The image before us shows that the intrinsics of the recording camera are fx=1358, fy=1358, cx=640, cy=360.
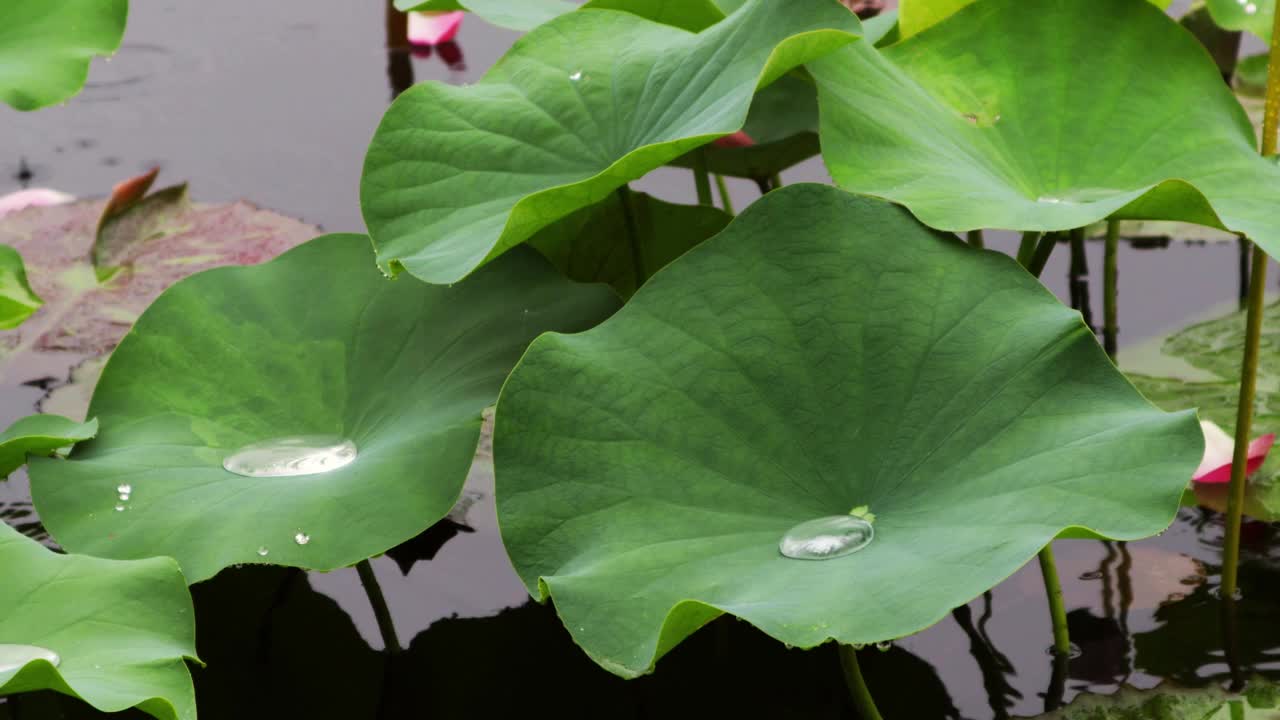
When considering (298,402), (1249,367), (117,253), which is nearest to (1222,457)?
(1249,367)

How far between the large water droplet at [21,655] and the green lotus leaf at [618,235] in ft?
1.63

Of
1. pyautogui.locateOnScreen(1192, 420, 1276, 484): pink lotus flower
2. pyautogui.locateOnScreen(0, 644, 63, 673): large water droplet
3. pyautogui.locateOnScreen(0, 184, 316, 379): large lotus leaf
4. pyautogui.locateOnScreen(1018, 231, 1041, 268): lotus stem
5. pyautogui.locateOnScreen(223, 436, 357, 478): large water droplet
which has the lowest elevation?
pyautogui.locateOnScreen(0, 184, 316, 379): large lotus leaf

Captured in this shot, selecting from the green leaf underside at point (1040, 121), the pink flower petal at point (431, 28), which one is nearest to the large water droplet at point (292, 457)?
the green leaf underside at point (1040, 121)

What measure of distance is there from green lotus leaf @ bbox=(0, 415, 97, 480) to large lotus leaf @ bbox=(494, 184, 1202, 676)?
301 millimetres

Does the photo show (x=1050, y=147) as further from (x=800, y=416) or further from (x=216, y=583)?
(x=216, y=583)

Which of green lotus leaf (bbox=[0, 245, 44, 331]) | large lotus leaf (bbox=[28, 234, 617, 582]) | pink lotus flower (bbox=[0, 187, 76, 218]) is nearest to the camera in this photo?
large lotus leaf (bbox=[28, 234, 617, 582])

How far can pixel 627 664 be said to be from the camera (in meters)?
0.70

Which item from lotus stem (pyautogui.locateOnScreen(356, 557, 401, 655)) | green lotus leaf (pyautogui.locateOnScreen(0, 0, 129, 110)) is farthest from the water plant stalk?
green lotus leaf (pyautogui.locateOnScreen(0, 0, 129, 110))

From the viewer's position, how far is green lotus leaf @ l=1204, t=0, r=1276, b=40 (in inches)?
47.6

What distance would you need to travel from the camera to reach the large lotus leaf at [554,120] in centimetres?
86

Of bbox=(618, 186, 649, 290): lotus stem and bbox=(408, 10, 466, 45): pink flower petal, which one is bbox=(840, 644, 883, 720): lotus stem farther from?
bbox=(408, 10, 466, 45): pink flower petal

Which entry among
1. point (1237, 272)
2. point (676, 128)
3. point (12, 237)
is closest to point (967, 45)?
point (676, 128)

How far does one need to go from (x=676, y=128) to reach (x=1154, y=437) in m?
0.36

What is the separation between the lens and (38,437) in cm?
86
